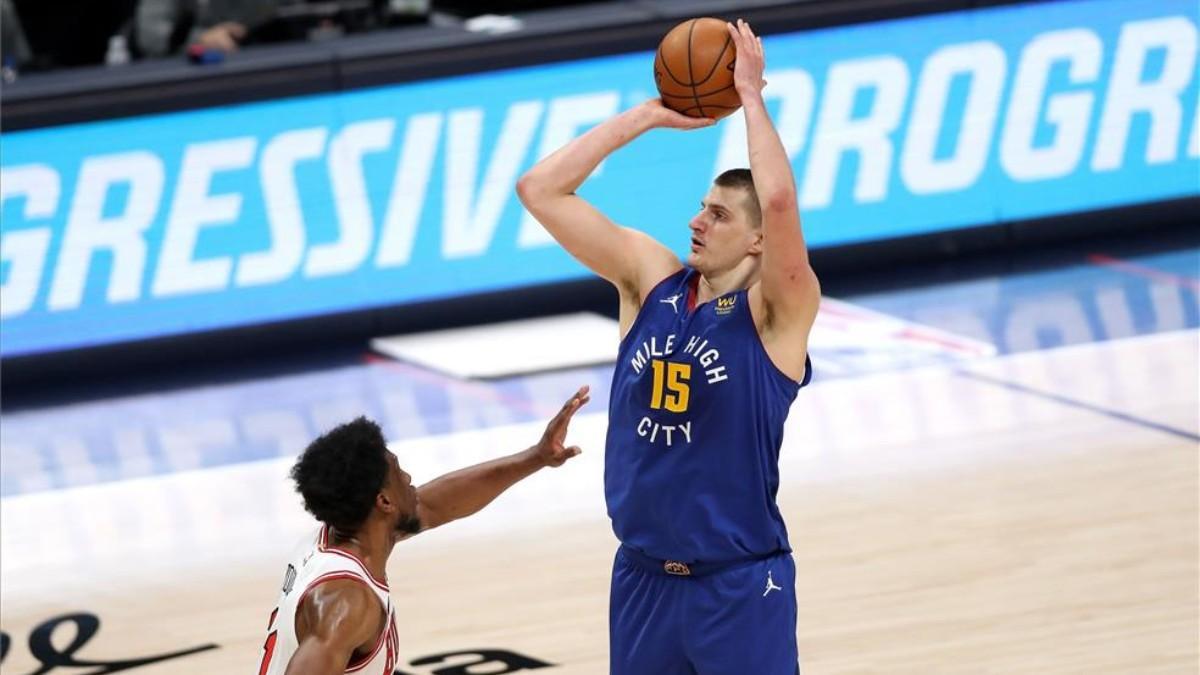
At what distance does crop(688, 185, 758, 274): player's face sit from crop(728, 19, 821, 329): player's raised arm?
0.19 m

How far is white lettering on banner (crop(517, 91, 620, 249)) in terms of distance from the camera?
1180 cm

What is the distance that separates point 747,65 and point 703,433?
93 cm

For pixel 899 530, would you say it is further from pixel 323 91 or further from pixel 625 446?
pixel 323 91

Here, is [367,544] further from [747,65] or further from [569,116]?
[569,116]

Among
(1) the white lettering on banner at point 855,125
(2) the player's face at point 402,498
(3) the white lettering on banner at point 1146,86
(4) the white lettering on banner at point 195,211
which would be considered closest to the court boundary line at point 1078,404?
(1) the white lettering on banner at point 855,125

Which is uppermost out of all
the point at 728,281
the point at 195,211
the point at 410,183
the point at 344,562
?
the point at 410,183

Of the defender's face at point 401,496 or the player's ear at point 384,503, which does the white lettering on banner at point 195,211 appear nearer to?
the defender's face at point 401,496

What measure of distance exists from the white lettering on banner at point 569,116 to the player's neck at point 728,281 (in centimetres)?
644

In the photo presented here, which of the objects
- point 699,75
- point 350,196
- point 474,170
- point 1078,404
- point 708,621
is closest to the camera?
point 708,621

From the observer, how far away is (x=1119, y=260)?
1288 cm

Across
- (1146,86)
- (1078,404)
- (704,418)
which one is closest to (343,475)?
(704,418)

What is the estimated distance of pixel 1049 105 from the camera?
41.6ft

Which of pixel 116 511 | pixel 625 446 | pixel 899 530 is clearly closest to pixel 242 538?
pixel 116 511

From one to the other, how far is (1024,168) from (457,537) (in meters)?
5.37
